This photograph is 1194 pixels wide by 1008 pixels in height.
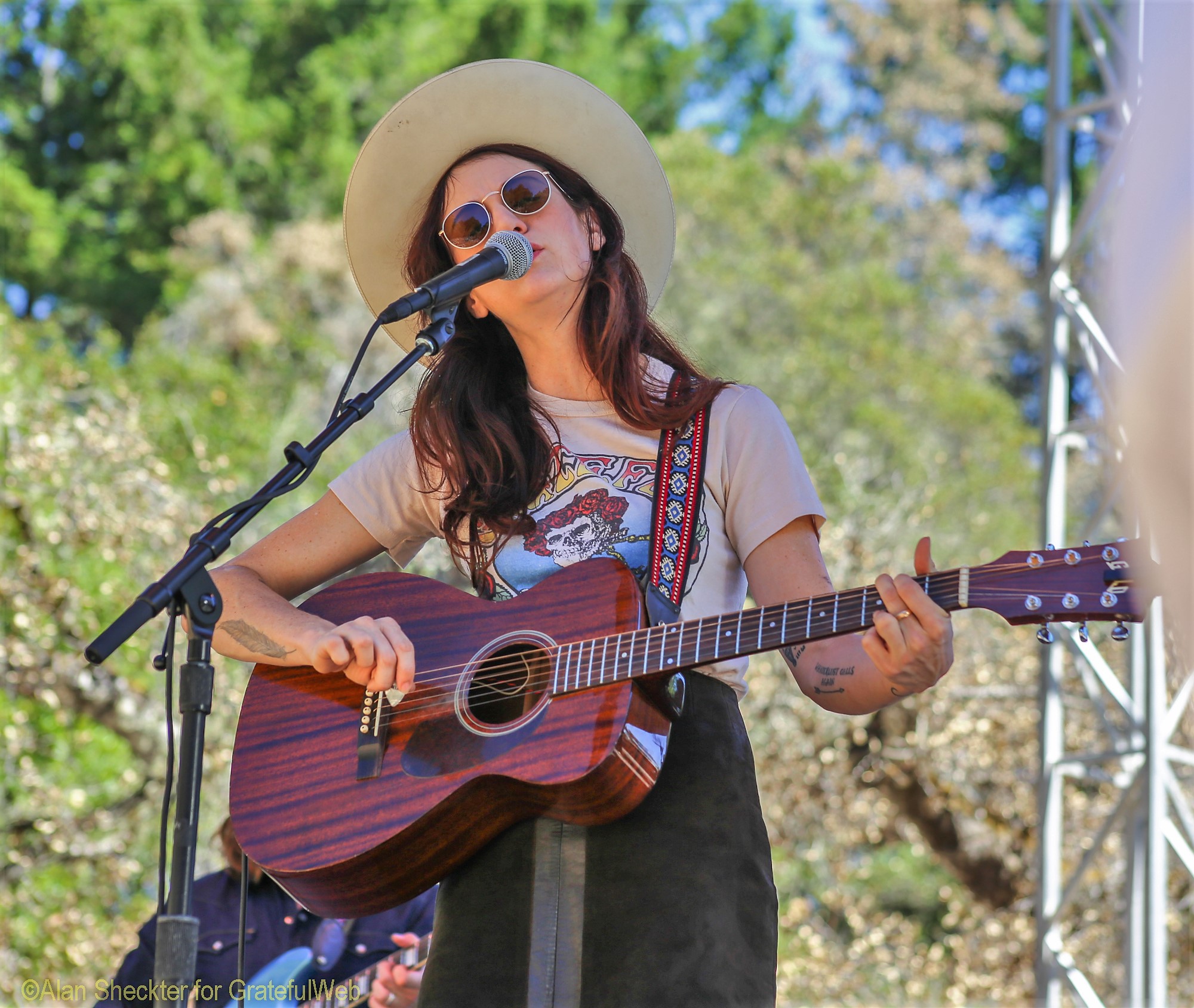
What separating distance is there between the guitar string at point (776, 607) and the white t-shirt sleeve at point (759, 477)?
183 mm

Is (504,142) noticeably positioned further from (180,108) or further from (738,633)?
(180,108)

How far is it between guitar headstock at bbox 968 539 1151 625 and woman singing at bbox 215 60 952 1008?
0.29 feet

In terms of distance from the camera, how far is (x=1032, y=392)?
1823 centimetres

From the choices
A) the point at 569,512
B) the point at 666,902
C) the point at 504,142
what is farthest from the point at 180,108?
the point at 666,902

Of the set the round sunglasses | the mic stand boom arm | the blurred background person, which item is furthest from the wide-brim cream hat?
the blurred background person

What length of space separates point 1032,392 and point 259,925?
16302 millimetres

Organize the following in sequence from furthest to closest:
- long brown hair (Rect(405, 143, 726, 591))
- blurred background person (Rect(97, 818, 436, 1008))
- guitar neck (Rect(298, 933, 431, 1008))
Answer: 1. blurred background person (Rect(97, 818, 436, 1008))
2. guitar neck (Rect(298, 933, 431, 1008))
3. long brown hair (Rect(405, 143, 726, 591))

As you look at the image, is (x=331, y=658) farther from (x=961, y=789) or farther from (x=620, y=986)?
(x=961, y=789)

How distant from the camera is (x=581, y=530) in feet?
7.78

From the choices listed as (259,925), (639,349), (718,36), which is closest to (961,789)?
(259,925)

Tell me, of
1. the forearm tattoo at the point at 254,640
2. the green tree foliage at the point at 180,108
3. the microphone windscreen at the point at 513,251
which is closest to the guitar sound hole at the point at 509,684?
the forearm tattoo at the point at 254,640

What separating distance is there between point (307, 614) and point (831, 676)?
1.02m

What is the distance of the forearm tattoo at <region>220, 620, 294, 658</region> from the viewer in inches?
98.2

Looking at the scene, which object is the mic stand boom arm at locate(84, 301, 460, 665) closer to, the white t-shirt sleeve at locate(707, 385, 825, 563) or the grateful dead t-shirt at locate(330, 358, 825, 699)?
the grateful dead t-shirt at locate(330, 358, 825, 699)
